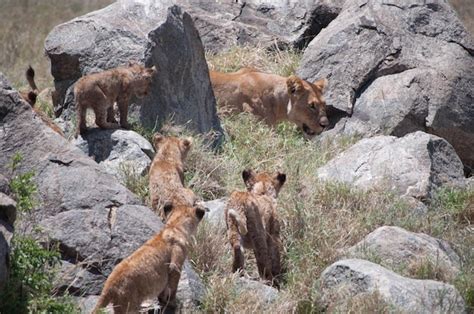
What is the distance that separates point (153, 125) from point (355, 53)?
419 centimetres

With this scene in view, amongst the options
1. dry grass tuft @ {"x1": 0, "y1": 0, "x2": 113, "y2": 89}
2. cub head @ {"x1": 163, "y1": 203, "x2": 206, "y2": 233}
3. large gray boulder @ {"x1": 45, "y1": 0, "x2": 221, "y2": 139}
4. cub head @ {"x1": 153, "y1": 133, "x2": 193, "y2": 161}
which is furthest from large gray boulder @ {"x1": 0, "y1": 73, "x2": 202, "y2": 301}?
dry grass tuft @ {"x1": 0, "y1": 0, "x2": 113, "y2": 89}

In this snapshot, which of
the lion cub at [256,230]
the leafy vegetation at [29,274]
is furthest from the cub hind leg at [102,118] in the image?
the leafy vegetation at [29,274]

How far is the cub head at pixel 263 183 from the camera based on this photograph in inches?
446

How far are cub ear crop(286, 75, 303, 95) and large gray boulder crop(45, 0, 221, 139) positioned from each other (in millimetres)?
1946

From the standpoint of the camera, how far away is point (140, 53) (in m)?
13.6

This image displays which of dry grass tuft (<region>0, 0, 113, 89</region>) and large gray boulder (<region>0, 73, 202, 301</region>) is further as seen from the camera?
dry grass tuft (<region>0, 0, 113, 89</region>)

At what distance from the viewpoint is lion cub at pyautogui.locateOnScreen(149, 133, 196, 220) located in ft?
36.8

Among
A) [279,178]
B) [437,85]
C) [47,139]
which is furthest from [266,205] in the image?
[437,85]

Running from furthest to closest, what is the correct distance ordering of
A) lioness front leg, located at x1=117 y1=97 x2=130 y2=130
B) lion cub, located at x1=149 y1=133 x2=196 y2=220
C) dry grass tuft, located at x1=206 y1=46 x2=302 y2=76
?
dry grass tuft, located at x1=206 y1=46 x2=302 y2=76, lioness front leg, located at x1=117 y1=97 x2=130 y2=130, lion cub, located at x1=149 y1=133 x2=196 y2=220

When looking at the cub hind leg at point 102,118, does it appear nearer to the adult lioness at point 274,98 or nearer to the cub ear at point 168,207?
the cub ear at point 168,207

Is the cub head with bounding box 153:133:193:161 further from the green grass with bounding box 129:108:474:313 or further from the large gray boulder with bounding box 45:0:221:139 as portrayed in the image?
the large gray boulder with bounding box 45:0:221:139

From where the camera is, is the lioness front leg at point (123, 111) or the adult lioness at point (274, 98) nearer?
the lioness front leg at point (123, 111)

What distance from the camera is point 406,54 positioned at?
1639 cm

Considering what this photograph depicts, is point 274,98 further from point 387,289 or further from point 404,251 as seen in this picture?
point 387,289
